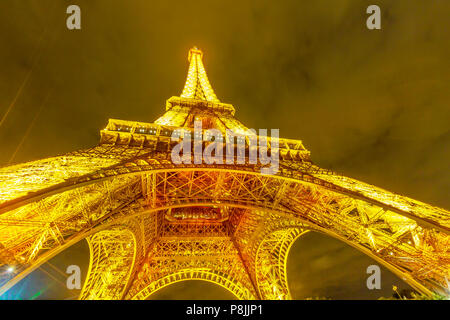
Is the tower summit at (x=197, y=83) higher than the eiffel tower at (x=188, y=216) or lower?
higher

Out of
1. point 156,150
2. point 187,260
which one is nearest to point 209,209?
point 187,260

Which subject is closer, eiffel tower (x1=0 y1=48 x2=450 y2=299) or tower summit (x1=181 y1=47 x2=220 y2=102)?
eiffel tower (x1=0 y1=48 x2=450 y2=299)

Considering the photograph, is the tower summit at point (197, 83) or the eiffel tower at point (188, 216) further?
the tower summit at point (197, 83)

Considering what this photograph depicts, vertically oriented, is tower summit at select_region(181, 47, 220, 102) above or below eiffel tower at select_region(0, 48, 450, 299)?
above

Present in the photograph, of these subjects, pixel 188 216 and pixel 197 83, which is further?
pixel 197 83

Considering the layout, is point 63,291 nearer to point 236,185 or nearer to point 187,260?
point 187,260

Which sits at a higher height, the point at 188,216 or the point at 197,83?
the point at 197,83
